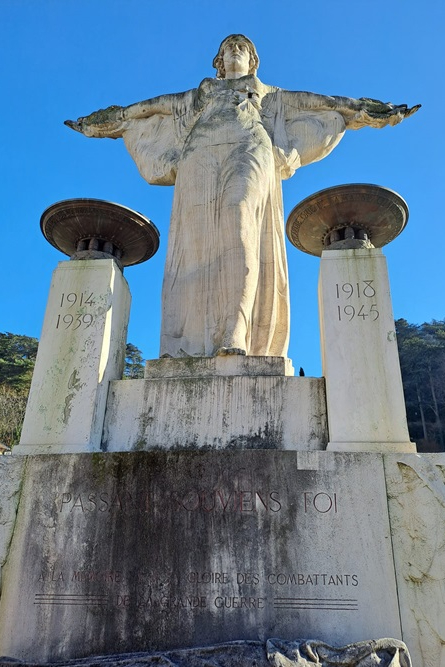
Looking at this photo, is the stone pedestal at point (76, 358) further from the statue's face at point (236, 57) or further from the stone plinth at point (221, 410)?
the statue's face at point (236, 57)

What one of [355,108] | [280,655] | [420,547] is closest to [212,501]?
[280,655]

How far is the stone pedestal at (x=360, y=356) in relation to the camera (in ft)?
13.7

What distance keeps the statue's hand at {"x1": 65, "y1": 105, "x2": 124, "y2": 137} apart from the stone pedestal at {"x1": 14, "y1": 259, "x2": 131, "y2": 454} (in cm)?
247

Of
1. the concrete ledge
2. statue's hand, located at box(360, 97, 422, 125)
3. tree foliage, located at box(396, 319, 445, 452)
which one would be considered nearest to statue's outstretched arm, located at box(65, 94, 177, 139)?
statue's hand, located at box(360, 97, 422, 125)

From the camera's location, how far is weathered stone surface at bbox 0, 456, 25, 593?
394 cm

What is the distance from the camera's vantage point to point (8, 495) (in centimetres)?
408

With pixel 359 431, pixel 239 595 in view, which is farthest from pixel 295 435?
pixel 239 595

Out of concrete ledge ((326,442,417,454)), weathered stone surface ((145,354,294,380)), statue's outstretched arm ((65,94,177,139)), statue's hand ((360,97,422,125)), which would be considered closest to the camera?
concrete ledge ((326,442,417,454))

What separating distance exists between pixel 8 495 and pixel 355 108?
18.4ft

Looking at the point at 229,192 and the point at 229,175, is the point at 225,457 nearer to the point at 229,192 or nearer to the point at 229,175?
the point at 229,192

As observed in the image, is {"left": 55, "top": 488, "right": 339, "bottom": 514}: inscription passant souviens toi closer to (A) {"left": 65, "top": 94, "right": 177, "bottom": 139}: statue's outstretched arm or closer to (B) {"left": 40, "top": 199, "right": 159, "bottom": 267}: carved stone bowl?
(B) {"left": 40, "top": 199, "right": 159, "bottom": 267}: carved stone bowl

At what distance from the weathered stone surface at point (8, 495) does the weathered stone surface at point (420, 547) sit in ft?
9.09

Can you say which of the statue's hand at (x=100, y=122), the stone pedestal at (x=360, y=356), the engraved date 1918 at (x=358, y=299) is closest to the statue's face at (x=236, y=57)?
the statue's hand at (x=100, y=122)

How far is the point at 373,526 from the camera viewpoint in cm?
368
